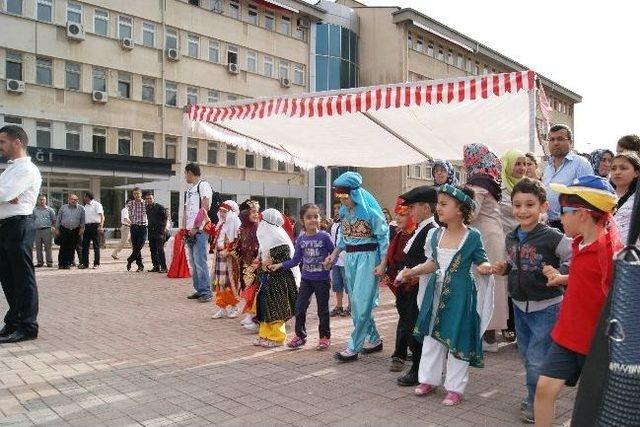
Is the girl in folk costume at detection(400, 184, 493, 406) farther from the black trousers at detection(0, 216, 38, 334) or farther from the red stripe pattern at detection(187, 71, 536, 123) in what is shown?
the black trousers at detection(0, 216, 38, 334)

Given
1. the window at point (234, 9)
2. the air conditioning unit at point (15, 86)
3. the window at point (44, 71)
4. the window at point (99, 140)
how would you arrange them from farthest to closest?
the window at point (234, 9) → the window at point (99, 140) → the window at point (44, 71) → the air conditioning unit at point (15, 86)

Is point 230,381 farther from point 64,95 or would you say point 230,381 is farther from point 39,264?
point 64,95

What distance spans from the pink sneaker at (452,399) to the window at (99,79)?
2955 centimetres

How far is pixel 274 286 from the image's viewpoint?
5730mm

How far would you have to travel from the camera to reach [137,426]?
3441 millimetres

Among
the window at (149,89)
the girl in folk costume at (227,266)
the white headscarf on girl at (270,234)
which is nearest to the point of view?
the white headscarf on girl at (270,234)

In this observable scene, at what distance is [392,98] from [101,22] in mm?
27097

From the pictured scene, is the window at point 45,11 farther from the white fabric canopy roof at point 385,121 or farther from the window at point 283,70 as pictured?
the white fabric canopy roof at point 385,121

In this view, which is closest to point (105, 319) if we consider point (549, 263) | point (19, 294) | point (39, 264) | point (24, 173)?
point (19, 294)

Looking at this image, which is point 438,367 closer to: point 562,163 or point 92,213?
point 562,163

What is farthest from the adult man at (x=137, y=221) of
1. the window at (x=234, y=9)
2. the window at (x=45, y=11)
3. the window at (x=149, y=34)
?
the window at (x=234, y=9)

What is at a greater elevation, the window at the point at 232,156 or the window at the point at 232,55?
the window at the point at 232,55

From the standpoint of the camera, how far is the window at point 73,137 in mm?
28344

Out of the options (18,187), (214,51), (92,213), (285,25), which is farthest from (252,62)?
(18,187)
